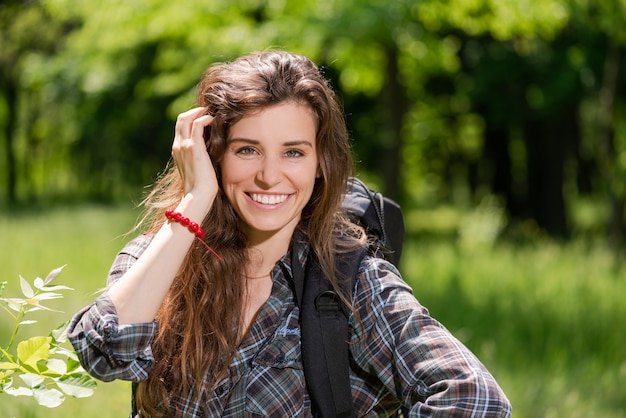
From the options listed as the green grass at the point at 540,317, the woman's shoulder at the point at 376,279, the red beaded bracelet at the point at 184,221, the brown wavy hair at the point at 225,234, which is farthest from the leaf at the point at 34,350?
the green grass at the point at 540,317

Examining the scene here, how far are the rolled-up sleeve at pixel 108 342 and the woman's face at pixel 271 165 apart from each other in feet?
1.47

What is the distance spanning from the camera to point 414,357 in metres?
2.04

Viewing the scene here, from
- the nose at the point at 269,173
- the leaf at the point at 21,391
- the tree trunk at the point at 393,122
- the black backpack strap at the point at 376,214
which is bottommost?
the tree trunk at the point at 393,122

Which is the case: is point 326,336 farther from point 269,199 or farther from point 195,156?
point 195,156

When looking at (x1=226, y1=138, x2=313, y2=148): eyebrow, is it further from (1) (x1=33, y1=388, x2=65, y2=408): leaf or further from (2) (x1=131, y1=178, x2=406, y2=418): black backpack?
(1) (x1=33, y1=388, x2=65, y2=408): leaf

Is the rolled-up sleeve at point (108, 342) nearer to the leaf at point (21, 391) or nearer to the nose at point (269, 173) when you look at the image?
the leaf at point (21, 391)

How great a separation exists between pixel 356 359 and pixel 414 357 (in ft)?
0.56

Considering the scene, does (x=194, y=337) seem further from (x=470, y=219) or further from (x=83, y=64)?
(x=470, y=219)

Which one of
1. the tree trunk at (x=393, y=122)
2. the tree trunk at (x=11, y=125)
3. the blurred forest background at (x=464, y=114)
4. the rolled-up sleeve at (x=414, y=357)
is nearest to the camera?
the rolled-up sleeve at (x=414, y=357)

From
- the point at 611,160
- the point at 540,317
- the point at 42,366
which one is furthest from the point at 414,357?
the point at 611,160

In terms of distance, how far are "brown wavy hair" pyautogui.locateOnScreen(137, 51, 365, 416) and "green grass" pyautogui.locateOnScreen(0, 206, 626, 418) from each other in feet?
6.17

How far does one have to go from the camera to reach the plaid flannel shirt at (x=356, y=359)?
6.49 feet

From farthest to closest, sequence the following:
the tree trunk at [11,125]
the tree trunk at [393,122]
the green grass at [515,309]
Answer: the tree trunk at [11,125] < the tree trunk at [393,122] < the green grass at [515,309]

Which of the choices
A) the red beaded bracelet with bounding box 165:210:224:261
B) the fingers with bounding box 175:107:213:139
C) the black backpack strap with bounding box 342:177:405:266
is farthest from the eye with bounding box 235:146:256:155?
the black backpack strap with bounding box 342:177:405:266
